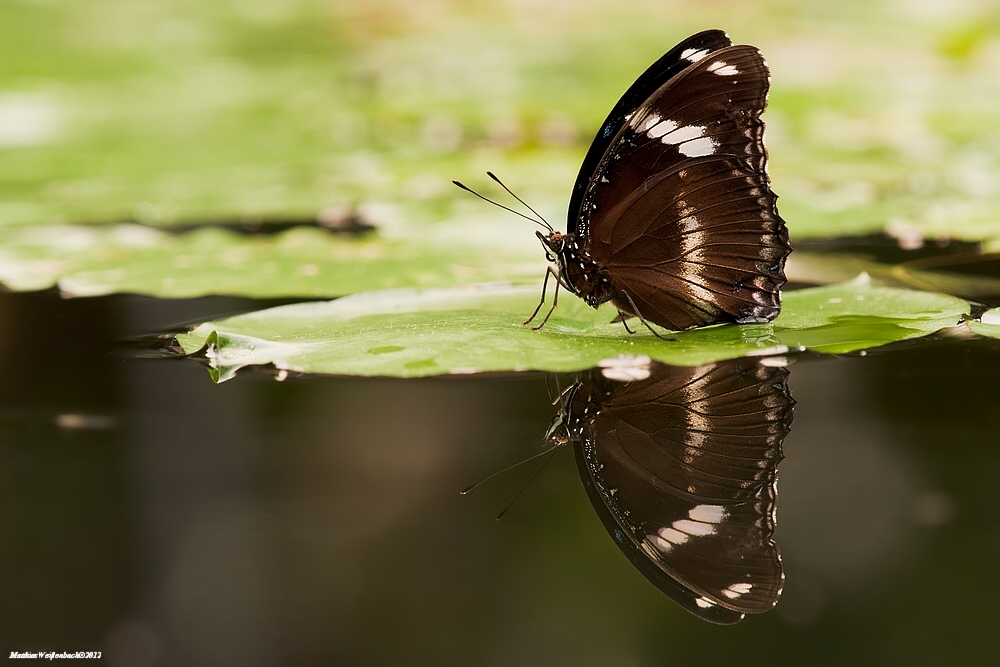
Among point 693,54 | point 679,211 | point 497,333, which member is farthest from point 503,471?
point 693,54

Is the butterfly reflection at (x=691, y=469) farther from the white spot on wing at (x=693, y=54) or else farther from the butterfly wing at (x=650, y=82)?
the white spot on wing at (x=693, y=54)

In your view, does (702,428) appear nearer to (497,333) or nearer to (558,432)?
(558,432)

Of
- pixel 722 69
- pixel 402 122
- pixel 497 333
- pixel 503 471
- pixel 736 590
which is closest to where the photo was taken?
pixel 736 590

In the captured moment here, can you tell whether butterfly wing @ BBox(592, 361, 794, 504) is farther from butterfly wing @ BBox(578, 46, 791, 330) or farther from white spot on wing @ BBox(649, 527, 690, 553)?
butterfly wing @ BBox(578, 46, 791, 330)

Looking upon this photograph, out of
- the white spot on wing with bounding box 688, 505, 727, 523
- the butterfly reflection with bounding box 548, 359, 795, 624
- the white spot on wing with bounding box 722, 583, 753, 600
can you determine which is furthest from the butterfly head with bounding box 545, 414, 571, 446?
the white spot on wing with bounding box 722, 583, 753, 600

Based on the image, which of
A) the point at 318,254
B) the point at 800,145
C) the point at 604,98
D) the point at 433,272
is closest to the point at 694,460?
the point at 433,272

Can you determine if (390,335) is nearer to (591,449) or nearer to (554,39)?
(591,449)
